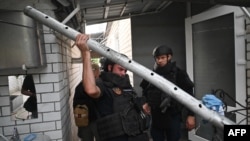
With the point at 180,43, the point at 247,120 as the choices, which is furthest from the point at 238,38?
the point at 180,43

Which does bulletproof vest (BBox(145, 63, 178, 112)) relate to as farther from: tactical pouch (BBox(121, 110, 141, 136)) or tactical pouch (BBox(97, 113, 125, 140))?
tactical pouch (BBox(97, 113, 125, 140))

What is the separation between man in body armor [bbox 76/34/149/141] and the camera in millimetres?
2293

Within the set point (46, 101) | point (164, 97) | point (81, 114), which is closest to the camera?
point (46, 101)

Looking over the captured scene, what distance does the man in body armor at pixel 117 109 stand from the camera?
229 cm

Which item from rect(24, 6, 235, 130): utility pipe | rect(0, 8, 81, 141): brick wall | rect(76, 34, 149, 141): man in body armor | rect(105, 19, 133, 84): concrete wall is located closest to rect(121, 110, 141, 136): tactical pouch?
rect(76, 34, 149, 141): man in body armor

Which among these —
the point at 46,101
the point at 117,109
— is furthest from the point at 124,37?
the point at 117,109

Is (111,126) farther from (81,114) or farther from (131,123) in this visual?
(81,114)

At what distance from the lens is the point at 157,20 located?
5848 mm

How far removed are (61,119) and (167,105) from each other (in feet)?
4.21

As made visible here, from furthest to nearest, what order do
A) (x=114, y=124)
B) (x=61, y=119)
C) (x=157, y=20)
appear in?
(x=157, y=20)
(x=61, y=119)
(x=114, y=124)

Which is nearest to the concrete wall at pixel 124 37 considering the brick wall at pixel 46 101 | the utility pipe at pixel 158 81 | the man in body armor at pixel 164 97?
the man in body armor at pixel 164 97

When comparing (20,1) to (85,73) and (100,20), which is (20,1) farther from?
(100,20)

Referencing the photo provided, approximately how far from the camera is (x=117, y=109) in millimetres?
2338

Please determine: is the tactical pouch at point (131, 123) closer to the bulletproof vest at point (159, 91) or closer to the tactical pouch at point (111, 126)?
the tactical pouch at point (111, 126)
